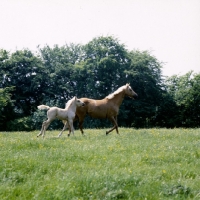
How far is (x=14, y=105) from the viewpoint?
43406 mm

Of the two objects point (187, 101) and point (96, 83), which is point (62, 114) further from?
point (187, 101)

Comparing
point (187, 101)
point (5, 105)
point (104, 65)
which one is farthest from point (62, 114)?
point (187, 101)

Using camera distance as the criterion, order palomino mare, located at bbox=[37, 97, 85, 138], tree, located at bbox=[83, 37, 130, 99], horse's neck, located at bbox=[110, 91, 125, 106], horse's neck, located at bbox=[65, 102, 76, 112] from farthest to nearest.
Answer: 1. tree, located at bbox=[83, 37, 130, 99]
2. horse's neck, located at bbox=[110, 91, 125, 106]
3. horse's neck, located at bbox=[65, 102, 76, 112]
4. palomino mare, located at bbox=[37, 97, 85, 138]

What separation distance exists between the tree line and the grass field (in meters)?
31.4

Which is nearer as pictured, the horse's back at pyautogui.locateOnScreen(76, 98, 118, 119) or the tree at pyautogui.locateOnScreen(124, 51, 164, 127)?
the horse's back at pyautogui.locateOnScreen(76, 98, 118, 119)

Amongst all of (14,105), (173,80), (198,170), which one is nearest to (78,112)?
(198,170)

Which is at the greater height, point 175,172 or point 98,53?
point 98,53

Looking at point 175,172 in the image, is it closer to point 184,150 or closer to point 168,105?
point 184,150

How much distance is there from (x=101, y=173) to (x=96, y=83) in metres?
39.9

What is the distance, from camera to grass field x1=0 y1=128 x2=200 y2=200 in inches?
246

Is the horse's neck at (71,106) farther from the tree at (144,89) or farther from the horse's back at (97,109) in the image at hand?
the tree at (144,89)

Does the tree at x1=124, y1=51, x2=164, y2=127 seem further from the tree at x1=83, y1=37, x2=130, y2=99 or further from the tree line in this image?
the tree at x1=83, y1=37, x2=130, y2=99

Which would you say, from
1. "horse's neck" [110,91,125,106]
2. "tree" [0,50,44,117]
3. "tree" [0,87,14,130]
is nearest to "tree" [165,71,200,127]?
"tree" [0,50,44,117]

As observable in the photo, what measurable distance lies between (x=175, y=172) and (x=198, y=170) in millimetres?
736
